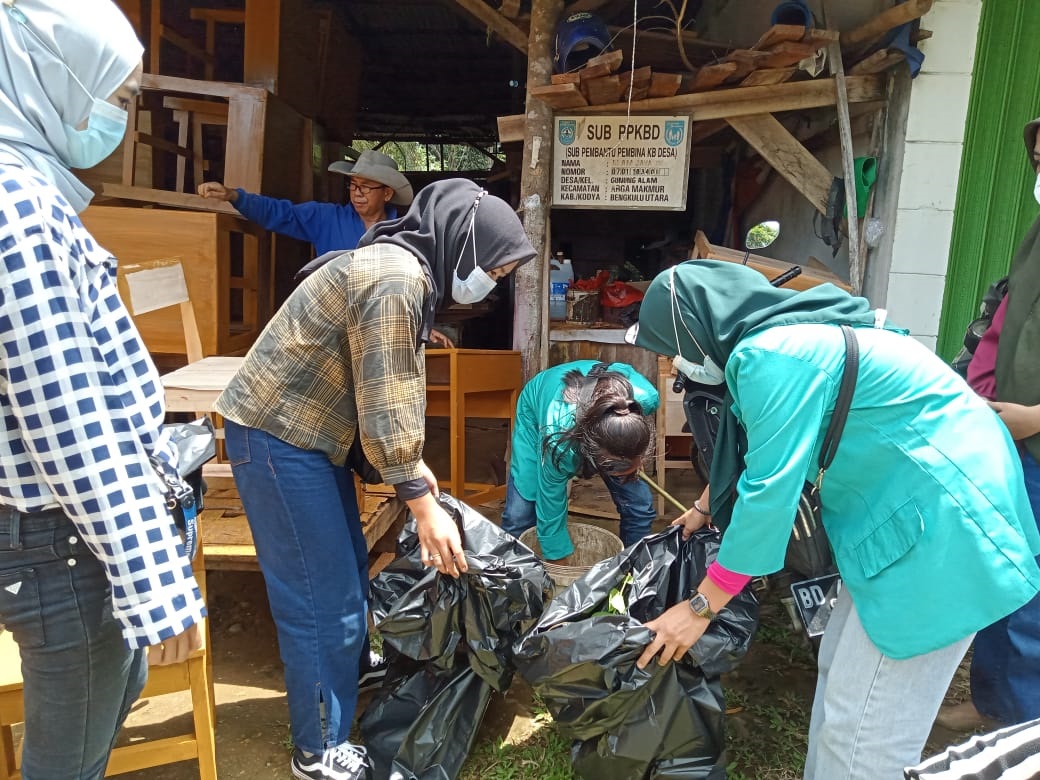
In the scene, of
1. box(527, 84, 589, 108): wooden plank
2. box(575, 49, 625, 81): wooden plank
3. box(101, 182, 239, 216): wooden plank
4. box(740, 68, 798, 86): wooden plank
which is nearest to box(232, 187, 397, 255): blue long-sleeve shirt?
box(101, 182, 239, 216): wooden plank

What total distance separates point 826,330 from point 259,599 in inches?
106

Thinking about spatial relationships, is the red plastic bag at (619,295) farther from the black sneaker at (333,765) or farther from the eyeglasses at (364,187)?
the black sneaker at (333,765)

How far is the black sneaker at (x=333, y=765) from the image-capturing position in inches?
74.2

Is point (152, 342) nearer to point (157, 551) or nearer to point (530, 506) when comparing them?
point (530, 506)

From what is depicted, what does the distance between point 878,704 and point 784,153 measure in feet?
9.63

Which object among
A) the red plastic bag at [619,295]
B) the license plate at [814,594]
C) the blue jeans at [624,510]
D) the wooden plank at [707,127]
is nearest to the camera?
the license plate at [814,594]

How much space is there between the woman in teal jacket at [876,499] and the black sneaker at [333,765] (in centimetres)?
109

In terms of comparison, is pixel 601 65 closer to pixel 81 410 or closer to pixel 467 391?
pixel 467 391

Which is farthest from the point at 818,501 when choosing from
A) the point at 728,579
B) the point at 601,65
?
the point at 601,65

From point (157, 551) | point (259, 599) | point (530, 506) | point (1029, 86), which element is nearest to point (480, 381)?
point (530, 506)

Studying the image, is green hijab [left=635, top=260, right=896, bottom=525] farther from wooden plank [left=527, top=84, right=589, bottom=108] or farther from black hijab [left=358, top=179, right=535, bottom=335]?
wooden plank [left=527, top=84, right=589, bottom=108]

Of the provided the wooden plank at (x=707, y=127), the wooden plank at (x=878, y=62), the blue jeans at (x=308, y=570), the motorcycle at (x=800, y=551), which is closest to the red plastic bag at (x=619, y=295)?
the wooden plank at (x=707, y=127)

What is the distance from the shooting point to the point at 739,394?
4.41 ft

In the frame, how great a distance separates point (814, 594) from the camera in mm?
2023
